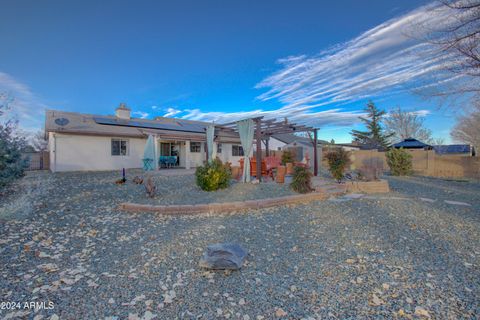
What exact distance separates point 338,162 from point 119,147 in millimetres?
12810

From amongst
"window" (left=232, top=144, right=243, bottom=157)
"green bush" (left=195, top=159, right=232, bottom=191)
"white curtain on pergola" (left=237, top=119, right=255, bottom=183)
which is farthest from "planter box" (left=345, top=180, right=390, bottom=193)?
"window" (left=232, top=144, right=243, bottom=157)

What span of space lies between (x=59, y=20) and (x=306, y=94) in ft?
39.9

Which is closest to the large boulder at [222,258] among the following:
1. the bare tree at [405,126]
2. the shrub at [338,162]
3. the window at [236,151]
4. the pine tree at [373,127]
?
the shrub at [338,162]

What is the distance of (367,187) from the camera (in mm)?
6824

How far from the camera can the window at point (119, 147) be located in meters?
13.4

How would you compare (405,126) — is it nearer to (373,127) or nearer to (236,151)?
(373,127)

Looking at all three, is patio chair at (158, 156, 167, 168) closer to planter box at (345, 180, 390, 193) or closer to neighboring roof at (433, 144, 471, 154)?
planter box at (345, 180, 390, 193)

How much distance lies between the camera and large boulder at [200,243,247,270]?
2.39 m

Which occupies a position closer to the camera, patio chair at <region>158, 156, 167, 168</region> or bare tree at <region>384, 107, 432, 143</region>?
patio chair at <region>158, 156, 167, 168</region>

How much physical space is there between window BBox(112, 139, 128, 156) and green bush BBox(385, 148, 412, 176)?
15833 millimetres

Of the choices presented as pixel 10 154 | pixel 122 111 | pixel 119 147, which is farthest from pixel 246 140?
pixel 122 111

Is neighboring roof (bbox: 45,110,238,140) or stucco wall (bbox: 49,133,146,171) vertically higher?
neighboring roof (bbox: 45,110,238,140)

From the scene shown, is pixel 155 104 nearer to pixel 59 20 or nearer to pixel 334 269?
pixel 59 20

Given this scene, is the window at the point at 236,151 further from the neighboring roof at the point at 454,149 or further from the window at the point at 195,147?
the neighboring roof at the point at 454,149
